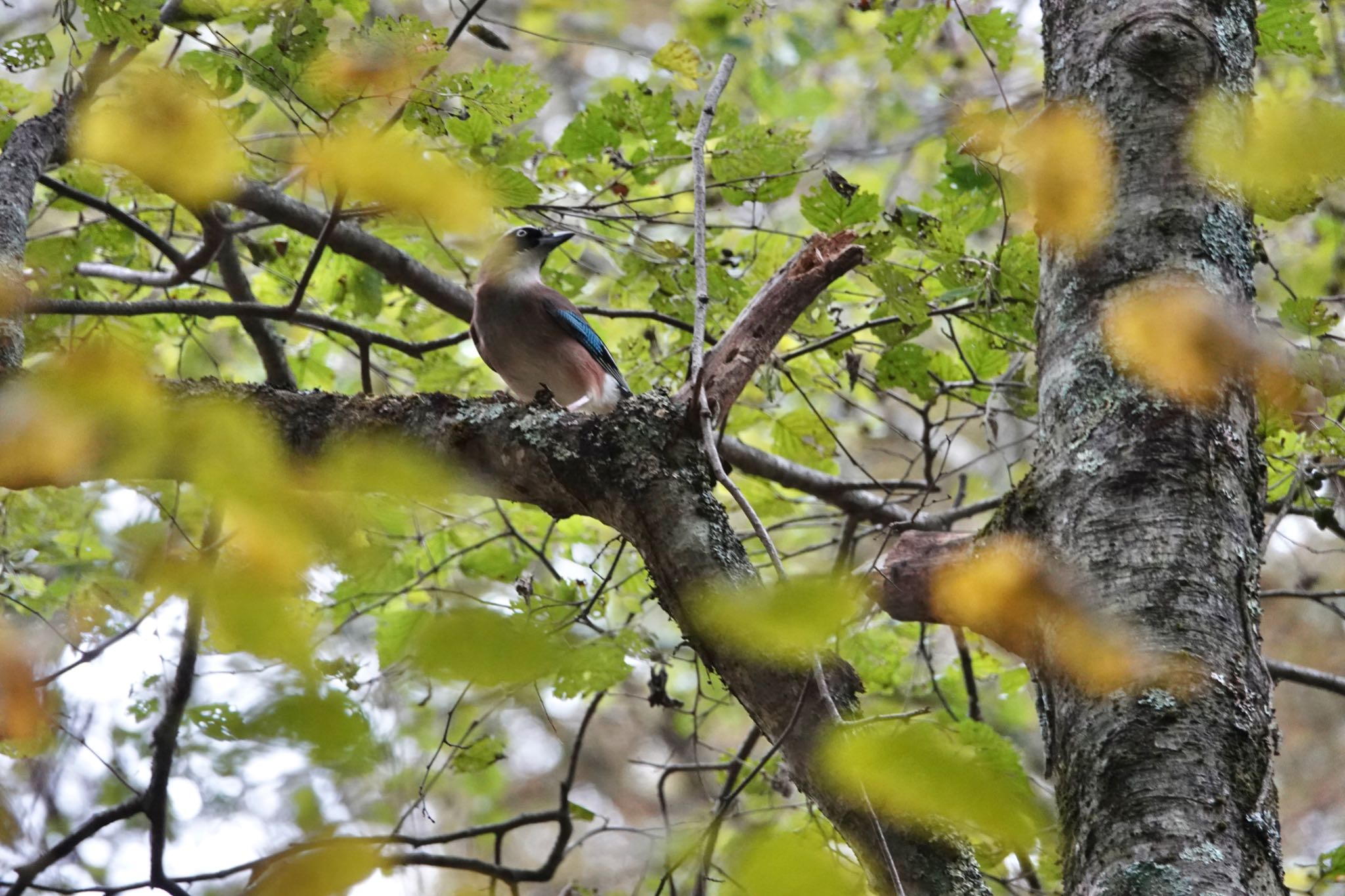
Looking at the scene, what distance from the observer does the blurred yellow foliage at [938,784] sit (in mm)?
1763

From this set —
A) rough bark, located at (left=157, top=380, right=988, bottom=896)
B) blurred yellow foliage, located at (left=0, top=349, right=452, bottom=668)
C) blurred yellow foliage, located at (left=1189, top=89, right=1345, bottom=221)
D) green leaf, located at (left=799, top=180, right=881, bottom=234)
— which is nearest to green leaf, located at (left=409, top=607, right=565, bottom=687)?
blurred yellow foliage, located at (left=0, top=349, right=452, bottom=668)

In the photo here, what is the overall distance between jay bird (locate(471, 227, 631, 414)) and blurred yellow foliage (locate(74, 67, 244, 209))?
8.93ft

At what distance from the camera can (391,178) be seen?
109 inches

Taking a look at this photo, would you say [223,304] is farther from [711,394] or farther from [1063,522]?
[1063,522]

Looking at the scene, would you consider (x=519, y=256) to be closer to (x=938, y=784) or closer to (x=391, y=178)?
(x=391, y=178)

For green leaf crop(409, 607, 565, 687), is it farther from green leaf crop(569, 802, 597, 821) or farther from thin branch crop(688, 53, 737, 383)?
green leaf crop(569, 802, 597, 821)

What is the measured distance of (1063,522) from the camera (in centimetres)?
312

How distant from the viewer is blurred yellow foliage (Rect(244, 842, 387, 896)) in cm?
209

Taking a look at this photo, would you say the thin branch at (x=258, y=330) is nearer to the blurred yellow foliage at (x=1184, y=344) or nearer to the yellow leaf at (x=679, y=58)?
the yellow leaf at (x=679, y=58)

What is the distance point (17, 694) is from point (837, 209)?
10.4ft

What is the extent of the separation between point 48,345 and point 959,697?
448 cm

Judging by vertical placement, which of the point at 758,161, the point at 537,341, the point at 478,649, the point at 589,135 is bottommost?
the point at 478,649

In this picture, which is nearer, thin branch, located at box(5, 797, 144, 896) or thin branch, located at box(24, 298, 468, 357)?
thin branch, located at box(5, 797, 144, 896)

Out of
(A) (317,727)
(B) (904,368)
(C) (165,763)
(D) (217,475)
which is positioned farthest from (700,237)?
(C) (165,763)
